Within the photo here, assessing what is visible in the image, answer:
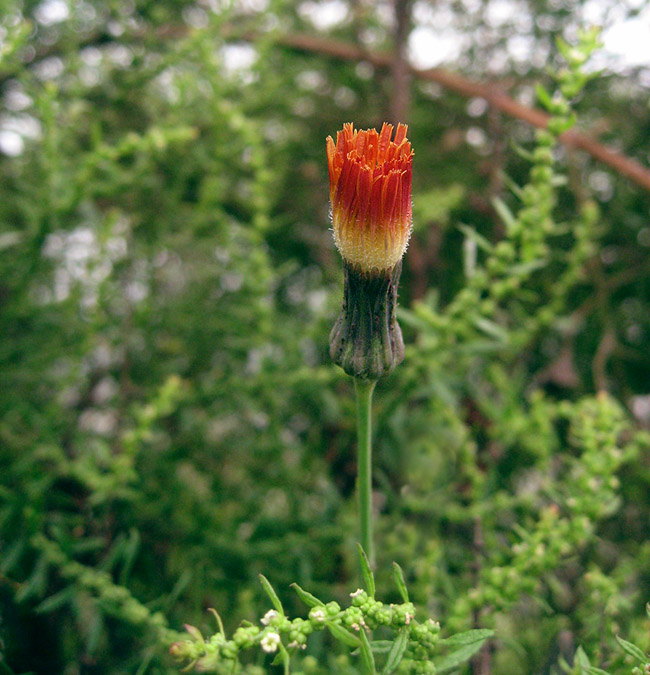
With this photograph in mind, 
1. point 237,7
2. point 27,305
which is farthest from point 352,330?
point 237,7

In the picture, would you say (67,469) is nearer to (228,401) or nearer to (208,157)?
(228,401)

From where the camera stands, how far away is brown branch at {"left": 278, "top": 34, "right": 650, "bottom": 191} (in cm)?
100

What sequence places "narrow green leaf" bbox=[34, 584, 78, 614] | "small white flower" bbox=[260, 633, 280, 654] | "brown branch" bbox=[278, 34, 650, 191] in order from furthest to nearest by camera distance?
"brown branch" bbox=[278, 34, 650, 191] → "narrow green leaf" bbox=[34, 584, 78, 614] → "small white flower" bbox=[260, 633, 280, 654]

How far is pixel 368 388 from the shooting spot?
49 cm

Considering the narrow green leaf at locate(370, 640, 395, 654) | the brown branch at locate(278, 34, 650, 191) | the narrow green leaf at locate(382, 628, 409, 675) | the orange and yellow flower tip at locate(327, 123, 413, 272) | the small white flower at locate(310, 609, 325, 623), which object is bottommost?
the narrow green leaf at locate(370, 640, 395, 654)

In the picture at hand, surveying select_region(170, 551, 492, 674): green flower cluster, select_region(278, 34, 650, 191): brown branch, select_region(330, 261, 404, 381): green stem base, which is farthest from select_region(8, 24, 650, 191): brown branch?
select_region(170, 551, 492, 674): green flower cluster

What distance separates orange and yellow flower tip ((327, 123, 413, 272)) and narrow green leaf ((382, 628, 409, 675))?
0.27 meters

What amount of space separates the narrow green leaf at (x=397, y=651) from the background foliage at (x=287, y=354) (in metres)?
0.16

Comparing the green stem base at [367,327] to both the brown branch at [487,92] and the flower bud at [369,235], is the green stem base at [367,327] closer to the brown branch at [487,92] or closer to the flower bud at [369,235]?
the flower bud at [369,235]

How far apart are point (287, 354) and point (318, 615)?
0.54m

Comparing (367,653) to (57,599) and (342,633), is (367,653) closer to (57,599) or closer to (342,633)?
(342,633)

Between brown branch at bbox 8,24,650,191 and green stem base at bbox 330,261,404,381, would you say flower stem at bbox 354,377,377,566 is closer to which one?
green stem base at bbox 330,261,404,381

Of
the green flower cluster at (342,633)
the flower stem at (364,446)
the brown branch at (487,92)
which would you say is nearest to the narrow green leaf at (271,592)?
the green flower cluster at (342,633)

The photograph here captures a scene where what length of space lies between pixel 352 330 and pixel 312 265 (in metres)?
0.77
